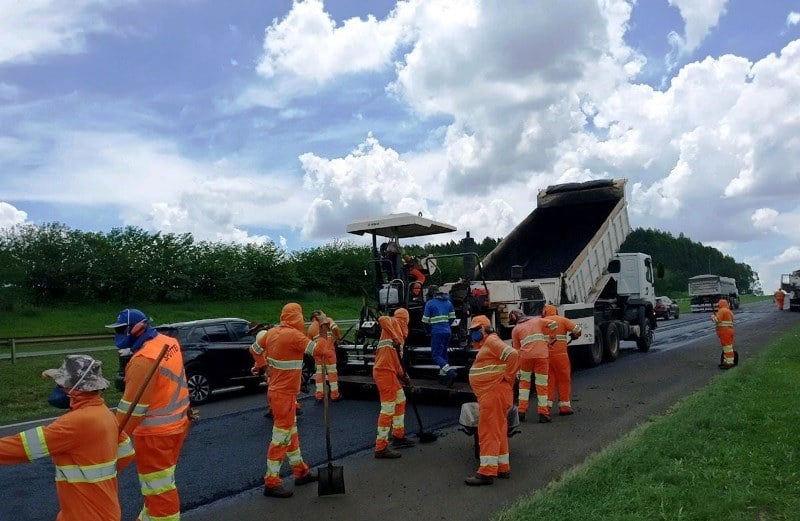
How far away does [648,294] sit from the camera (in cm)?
1844

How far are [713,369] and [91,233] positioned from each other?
2420cm

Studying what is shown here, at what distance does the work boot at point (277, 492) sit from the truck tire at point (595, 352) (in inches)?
395

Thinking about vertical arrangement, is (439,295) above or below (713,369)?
above

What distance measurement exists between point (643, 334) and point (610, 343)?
2475 mm

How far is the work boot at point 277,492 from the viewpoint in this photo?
597 centimetres

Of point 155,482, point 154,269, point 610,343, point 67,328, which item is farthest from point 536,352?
point 154,269

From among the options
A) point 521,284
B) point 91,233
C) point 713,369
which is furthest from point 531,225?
point 91,233

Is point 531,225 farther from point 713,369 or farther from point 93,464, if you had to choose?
point 93,464

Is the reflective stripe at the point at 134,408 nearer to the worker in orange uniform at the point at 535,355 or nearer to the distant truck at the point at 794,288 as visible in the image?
the worker in orange uniform at the point at 535,355

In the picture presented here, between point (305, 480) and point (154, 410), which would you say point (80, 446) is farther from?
point (305, 480)

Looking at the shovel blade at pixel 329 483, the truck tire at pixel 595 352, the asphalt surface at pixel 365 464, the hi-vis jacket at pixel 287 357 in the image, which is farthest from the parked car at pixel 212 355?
the truck tire at pixel 595 352

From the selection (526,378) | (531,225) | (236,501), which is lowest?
(236,501)

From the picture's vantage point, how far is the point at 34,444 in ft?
10.5

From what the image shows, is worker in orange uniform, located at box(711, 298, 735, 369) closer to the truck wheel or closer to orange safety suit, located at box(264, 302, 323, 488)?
the truck wheel
